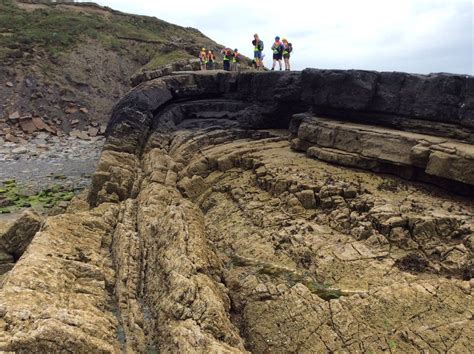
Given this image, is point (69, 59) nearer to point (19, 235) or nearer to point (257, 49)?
point (257, 49)

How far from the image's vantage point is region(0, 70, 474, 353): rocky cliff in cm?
912

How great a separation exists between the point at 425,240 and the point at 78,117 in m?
36.7

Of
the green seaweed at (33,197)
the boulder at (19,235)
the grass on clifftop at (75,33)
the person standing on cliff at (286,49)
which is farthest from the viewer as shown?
the grass on clifftop at (75,33)

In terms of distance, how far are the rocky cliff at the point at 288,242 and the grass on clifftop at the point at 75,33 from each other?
2517 centimetres

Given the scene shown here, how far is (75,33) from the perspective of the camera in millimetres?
52250

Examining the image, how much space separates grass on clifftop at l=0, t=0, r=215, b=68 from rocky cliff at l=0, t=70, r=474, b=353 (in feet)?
82.6

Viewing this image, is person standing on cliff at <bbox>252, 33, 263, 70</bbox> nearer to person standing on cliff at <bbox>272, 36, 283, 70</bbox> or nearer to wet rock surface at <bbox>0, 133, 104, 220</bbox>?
person standing on cliff at <bbox>272, 36, 283, 70</bbox>

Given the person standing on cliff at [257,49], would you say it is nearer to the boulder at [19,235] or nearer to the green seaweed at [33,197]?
the green seaweed at [33,197]

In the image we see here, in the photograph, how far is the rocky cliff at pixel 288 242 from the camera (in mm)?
9125

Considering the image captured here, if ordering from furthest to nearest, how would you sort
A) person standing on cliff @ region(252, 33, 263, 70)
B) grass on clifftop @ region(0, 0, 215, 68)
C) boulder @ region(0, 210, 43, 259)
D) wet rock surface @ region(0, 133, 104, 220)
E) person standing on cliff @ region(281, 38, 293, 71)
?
grass on clifftop @ region(0, 0, 215, 68), person standing on cliff @ region(252, 33, 263, 70), person standing on cliff @ region(281, 38, 293, 71), wet rock surface @ region(0, 133, 104, 220), boulder @ region(0, 210, 43, 259)

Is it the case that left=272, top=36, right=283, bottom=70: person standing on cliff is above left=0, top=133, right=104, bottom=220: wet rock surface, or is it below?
above

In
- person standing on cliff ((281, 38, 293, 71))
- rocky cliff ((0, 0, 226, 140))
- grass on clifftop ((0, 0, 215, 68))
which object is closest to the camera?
person standing on cliff ((281, 38, 293, 71))

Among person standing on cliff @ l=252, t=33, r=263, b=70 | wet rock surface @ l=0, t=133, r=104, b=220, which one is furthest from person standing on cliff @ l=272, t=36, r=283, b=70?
wet rock surface @ l=0, t=133, r=104, b=220

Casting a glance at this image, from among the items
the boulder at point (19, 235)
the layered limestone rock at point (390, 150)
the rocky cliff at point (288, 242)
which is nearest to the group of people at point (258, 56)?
the rocky cliff at point (288, 242)
